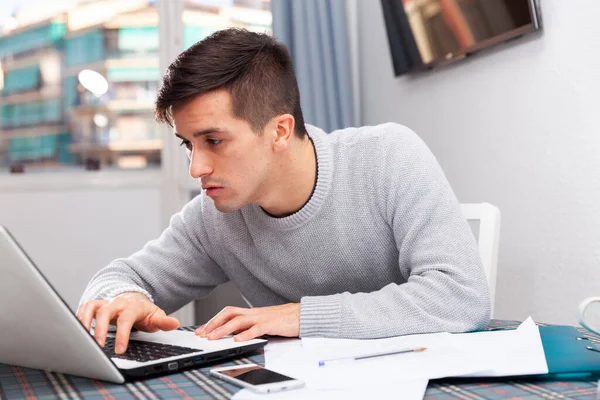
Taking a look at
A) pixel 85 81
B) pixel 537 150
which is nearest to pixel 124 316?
pixel 537 150

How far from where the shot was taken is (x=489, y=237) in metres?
1.54

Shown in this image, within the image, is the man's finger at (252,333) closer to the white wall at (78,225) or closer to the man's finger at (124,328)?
the man's finger at (124,328)

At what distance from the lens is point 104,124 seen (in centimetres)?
358

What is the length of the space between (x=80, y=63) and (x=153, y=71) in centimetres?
34

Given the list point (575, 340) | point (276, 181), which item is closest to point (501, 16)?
point (276, 181)

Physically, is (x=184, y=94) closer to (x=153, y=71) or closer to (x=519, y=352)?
(x=519, y=352)

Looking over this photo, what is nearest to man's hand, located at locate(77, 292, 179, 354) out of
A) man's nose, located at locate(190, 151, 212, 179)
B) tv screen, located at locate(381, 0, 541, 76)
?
man's nose, located at locate(190, 151, 212, 179)

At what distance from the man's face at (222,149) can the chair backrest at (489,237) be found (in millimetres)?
472

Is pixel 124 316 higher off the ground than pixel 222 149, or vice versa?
pixel 222 149

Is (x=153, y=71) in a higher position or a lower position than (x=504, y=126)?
higher

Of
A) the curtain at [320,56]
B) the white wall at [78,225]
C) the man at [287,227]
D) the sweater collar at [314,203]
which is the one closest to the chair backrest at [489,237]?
the man at [287,227]

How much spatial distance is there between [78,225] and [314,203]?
221 centimetres

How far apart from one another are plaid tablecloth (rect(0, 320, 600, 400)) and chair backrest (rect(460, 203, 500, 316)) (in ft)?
2.30

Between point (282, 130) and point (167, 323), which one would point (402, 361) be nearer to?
point (167, 323)
